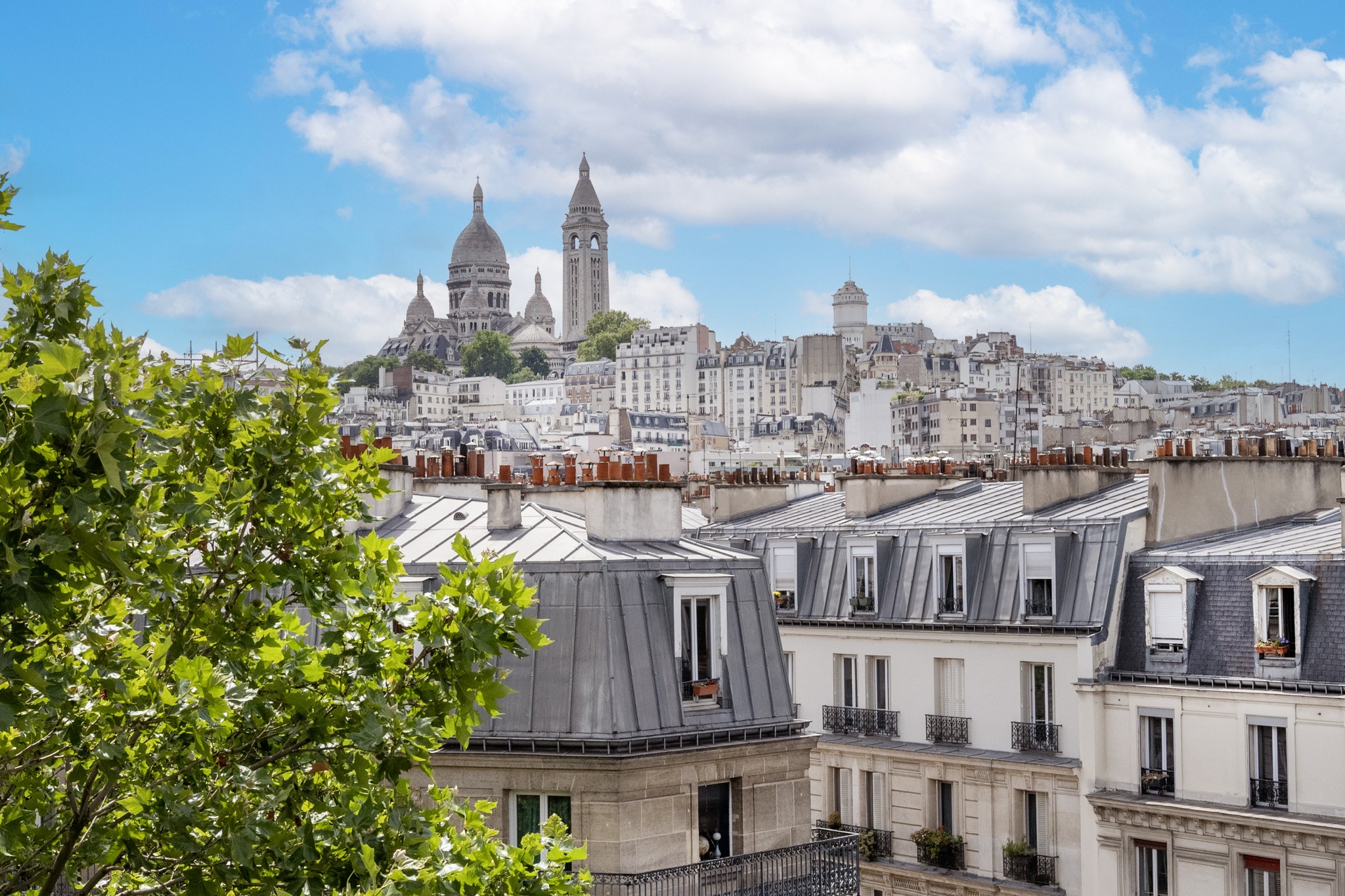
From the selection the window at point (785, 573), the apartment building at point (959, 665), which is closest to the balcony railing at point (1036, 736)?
the apartment building at point (959, 665)

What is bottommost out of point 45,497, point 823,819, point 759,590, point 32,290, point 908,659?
point 823,819

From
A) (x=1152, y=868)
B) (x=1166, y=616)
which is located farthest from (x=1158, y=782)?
(x=1166, y=616)

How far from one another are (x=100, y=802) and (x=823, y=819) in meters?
22.1

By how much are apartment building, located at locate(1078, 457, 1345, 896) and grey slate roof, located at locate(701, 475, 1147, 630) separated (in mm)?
660

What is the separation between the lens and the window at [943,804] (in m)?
27.4

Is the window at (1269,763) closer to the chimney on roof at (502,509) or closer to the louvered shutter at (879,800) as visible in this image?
the louvered shutter at (879,800)

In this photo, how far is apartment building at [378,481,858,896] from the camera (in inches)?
657

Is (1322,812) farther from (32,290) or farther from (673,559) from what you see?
(32,290)

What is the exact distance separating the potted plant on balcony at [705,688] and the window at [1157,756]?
9637 mm

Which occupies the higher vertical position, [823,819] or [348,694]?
[348,694]

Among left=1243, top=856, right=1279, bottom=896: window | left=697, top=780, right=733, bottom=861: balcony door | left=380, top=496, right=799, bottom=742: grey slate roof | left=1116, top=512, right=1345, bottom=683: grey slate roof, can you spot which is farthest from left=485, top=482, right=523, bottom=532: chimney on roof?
left=1243, top=856, right=1279, bottom=896: window

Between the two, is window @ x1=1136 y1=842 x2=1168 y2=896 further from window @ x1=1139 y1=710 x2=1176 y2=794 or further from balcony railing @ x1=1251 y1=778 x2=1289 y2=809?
balcony railing @ x1=1251 y1=778 x2=1289 y2=809

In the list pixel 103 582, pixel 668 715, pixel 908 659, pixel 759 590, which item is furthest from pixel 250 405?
pixel 908 659

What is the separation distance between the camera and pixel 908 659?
28031 millimetres
